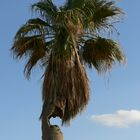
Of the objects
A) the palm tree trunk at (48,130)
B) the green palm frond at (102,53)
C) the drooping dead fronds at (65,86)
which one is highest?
the green palm frond at (102,53)

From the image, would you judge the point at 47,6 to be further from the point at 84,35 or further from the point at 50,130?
the point at 50,130

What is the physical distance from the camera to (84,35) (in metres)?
24.2

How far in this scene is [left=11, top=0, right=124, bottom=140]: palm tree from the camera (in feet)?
75.9

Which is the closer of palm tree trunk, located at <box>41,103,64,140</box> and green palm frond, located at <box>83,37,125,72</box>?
palm tree trunk, located at <box>41,103,64,140</box>

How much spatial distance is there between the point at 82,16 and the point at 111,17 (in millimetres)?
1464

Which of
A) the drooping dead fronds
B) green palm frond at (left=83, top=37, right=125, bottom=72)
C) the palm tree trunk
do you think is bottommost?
the palm tree trunk

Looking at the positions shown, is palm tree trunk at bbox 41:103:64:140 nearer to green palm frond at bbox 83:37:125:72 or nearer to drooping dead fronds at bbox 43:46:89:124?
drooping dead fronds at bbox 43:46:89:124

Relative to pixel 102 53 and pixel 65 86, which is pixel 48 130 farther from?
pixel 102 53

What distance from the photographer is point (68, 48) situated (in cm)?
2341

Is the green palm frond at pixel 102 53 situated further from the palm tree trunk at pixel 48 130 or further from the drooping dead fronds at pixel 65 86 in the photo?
the palm tree trunk at pixel 48 130

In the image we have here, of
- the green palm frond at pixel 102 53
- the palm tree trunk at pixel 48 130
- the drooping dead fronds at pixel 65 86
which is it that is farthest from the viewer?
the green palm frond at pixel 102 53

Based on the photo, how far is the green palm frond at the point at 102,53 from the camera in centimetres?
2412

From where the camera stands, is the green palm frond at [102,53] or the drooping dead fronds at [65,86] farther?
the green palm frond at [102,53]

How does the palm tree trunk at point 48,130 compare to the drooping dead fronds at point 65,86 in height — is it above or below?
below
